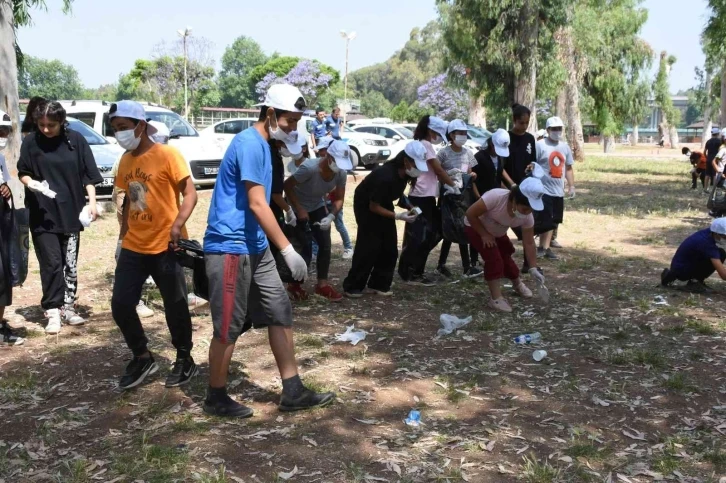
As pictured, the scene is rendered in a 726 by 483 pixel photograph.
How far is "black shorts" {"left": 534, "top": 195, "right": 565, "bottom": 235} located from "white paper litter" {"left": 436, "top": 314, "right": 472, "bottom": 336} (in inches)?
89.5

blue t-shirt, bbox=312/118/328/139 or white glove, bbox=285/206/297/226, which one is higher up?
blue t-shirt, bbox=312/118/328/139

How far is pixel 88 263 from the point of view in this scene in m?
8.72

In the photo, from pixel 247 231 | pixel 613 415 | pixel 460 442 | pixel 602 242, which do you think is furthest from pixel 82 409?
pixel 602 242

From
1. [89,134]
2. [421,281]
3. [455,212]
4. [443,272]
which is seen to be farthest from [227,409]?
[89,134]

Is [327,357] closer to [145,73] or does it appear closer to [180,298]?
[180,298]

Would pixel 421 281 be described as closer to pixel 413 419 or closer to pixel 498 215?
pixel 498 215

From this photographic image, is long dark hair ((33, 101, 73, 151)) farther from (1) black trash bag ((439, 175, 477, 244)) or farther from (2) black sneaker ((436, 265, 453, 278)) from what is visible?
(2) black sneaker ((436, 265, 453, 278))

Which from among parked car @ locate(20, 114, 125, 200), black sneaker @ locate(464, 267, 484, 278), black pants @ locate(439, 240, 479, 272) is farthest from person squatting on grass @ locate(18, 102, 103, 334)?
parked car @ locate(20, 114, 125, 200)

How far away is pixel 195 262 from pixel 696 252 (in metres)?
4.97

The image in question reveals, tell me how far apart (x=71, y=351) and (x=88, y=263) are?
11.4ft

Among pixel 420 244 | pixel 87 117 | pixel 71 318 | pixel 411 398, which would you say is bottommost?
pixel 411 398

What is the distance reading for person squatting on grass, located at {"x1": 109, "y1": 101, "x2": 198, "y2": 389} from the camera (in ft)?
14.5

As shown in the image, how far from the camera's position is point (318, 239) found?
6934 mm

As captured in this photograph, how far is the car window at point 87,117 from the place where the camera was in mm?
15297
